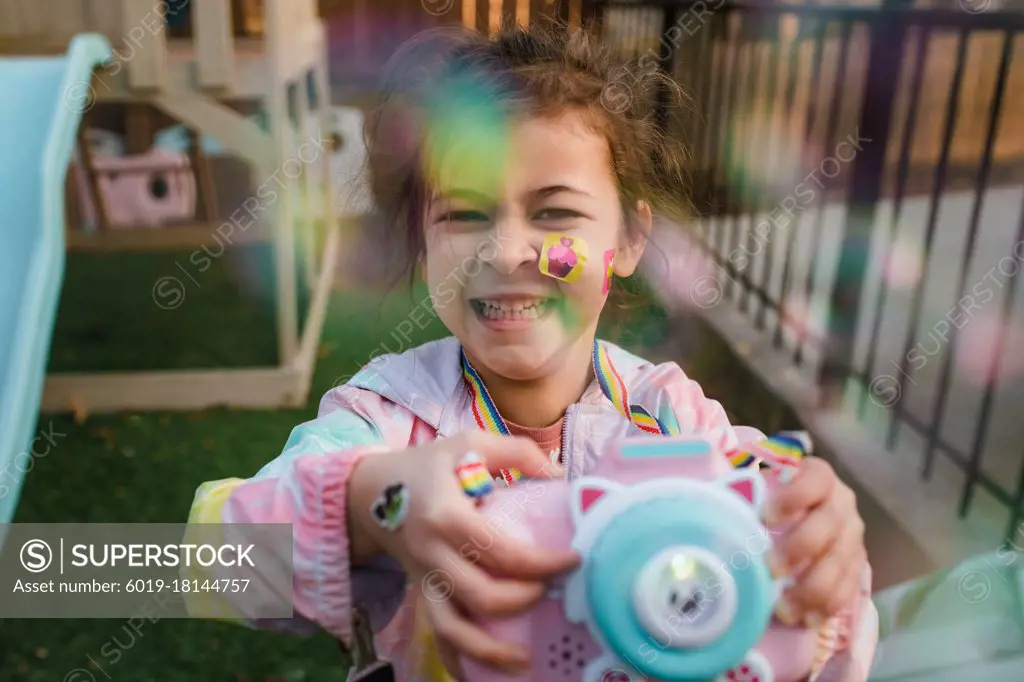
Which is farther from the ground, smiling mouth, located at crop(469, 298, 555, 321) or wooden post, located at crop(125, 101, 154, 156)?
smiling mouth, located at crop(469, 298, 555, 321)

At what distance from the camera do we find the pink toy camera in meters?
0.31

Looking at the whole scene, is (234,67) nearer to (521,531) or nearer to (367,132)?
(367,132)

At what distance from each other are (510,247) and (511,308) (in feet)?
0.10

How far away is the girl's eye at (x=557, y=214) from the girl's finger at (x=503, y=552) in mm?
143

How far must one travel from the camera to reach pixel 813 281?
0.96 m

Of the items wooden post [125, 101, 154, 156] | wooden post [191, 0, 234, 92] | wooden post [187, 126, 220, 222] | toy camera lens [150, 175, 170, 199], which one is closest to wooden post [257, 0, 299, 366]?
wooden post [191, 0, 234, 92]

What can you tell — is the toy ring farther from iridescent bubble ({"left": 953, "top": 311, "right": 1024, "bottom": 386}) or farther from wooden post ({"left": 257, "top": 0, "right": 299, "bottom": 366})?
wooden post ({"left": 257, "top": 0, "right": 299, "bottom": 366})

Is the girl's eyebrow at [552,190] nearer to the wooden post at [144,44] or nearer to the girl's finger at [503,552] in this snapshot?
the girl's finger at [503,552]

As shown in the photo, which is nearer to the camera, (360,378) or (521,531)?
(521,531)

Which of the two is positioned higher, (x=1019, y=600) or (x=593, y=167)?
(x=593, y=167)

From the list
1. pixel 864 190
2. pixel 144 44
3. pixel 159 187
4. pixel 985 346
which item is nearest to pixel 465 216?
pixel 864 190

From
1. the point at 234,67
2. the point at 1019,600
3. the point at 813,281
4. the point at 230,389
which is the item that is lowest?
the point at 230,389

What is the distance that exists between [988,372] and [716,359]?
1.28 ft

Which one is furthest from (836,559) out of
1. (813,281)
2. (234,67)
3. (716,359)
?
(234,67)
